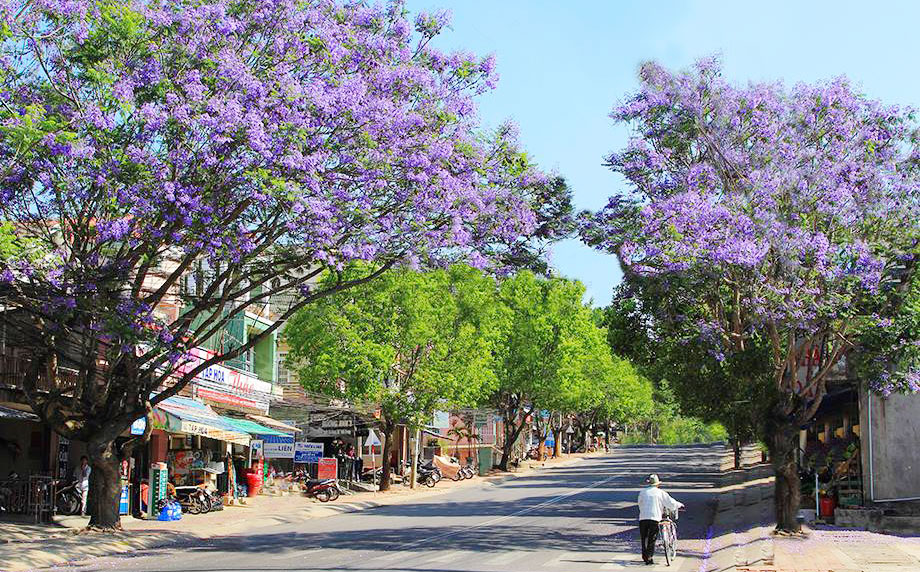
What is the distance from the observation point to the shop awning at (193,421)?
2689cm

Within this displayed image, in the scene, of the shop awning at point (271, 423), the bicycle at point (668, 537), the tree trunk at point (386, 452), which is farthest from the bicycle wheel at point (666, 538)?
the tree trunk at point (386, 452)

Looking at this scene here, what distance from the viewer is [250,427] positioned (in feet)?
114

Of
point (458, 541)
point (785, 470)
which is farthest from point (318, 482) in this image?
point (785, 470)

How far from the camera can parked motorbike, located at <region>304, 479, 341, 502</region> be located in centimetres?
3769

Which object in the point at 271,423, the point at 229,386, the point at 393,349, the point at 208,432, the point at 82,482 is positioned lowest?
the point at 82,482

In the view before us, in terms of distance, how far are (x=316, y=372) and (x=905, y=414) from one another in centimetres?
2247

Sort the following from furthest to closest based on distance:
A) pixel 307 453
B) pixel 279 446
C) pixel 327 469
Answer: pixel 327 469 < pixel 307 453 < pixel 279 446

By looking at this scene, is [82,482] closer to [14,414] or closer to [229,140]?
[14,414]

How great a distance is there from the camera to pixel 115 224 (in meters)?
17.2

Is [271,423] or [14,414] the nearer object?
[14,414]

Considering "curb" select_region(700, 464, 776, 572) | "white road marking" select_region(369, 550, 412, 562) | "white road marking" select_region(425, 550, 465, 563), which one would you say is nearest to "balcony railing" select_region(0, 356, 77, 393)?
"white road marking" select_region(369, 550, 412, 562)

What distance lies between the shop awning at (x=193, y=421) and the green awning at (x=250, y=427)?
15.1 inches

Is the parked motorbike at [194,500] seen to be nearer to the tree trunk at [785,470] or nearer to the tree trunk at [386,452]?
the tree trunk at [386,452]

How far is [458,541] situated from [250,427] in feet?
48.1
